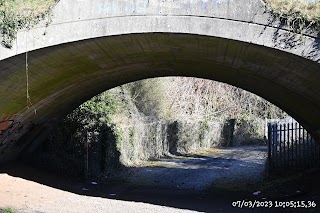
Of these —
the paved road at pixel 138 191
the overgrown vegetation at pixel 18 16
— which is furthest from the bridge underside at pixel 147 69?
the paved road at pixel 138 191

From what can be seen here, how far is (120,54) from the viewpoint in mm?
9734

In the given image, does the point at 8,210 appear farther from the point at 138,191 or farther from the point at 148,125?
the point at 148,125

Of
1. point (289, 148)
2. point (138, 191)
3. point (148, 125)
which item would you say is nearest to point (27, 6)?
point (138, 191)

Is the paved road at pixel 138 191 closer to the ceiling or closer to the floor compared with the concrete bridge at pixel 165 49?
closer to the floor

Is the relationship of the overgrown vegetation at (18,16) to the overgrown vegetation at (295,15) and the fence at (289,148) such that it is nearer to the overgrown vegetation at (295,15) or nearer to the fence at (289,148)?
the overgrown vegetation at (295,15)

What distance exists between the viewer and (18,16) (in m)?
8.52

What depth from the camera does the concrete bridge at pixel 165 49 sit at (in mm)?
7699

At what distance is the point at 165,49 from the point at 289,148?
8.04 m

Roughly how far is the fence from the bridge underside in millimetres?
3449

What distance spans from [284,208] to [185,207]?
92.8 inches

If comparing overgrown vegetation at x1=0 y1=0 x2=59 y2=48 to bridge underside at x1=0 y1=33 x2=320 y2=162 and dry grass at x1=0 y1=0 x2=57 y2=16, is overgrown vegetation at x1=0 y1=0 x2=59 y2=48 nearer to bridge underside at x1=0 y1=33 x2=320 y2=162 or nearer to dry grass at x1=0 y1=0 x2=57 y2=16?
dry grass at x1=0 y1=0 x2=57 y2=16

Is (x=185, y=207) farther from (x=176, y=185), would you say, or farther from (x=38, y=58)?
(x=38, y=58)

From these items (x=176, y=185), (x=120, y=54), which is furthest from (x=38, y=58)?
(x=176, y=185)

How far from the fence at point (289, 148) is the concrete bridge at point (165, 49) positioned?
345 cm
